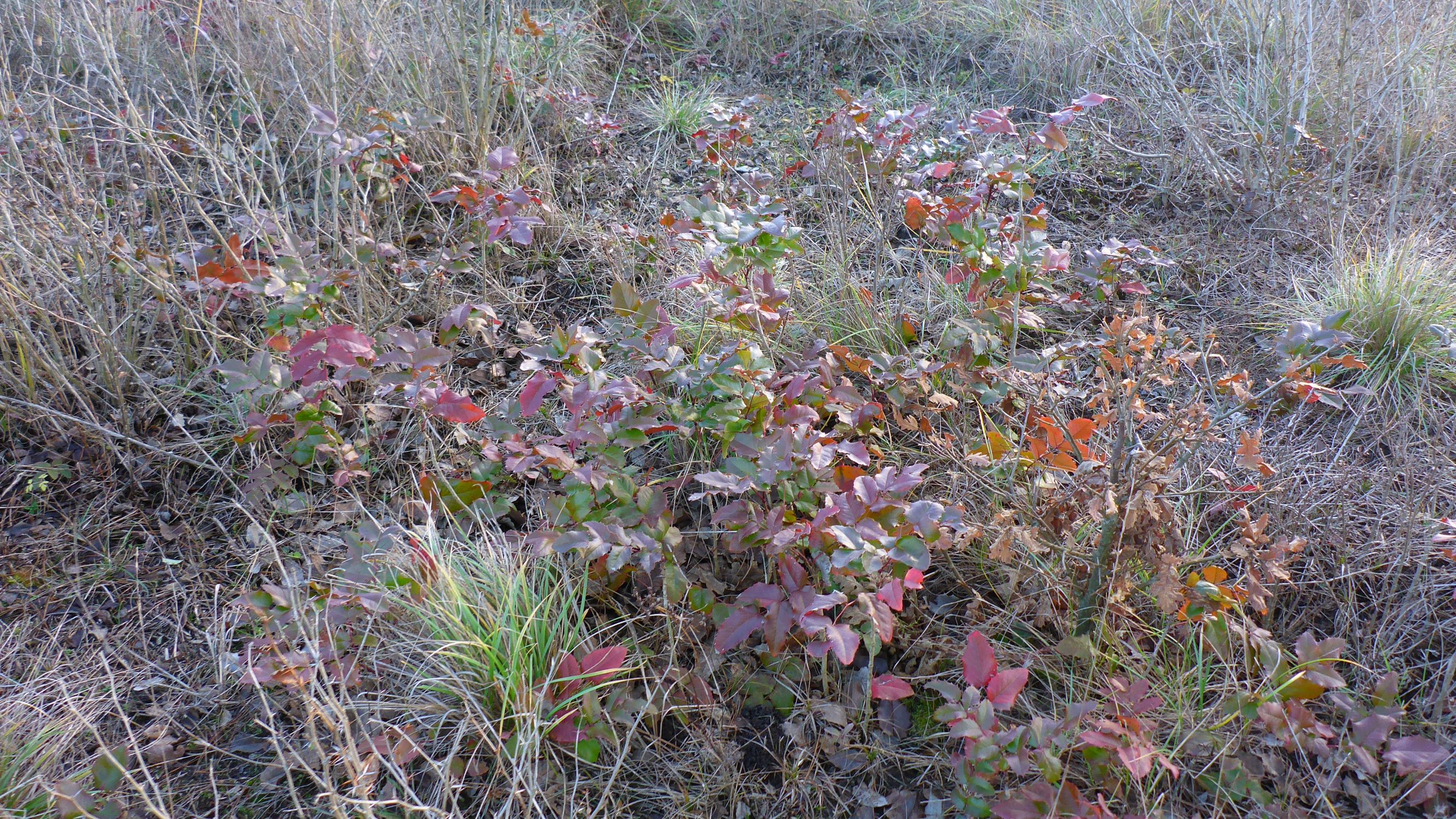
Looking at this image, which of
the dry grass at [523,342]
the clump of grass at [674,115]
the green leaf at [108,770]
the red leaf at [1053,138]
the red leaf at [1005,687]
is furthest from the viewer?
the clump of grass at [674,115]

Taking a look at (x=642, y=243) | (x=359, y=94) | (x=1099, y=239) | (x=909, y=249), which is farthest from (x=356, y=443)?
(x=1099, y=239)

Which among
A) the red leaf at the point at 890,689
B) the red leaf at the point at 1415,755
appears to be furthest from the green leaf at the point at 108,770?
the red leaf at the point at 1415,755

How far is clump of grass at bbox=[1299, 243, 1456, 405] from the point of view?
2.59 m

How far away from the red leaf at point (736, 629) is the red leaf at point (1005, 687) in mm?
477

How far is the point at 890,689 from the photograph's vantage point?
173cm

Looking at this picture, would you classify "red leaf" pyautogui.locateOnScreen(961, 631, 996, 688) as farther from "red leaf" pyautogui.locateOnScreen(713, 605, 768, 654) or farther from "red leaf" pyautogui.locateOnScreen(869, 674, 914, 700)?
"red leaf" pyautogui.locateOnScreen(713, 605, 768, 654)

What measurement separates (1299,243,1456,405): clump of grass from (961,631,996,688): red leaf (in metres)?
1.80

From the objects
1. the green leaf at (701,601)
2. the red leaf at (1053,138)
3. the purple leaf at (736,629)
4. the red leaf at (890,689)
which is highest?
the red leaf at (1053,138)

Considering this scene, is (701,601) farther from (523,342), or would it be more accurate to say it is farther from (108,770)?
(523,342)

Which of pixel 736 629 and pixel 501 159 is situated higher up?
pixel 501 159

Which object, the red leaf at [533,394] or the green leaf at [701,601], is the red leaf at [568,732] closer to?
the green leaf at [701,601]

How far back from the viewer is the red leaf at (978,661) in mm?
1626

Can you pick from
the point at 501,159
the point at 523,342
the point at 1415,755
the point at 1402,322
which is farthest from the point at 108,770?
the point at 1402,322

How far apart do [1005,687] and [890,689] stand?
9.5 inches
